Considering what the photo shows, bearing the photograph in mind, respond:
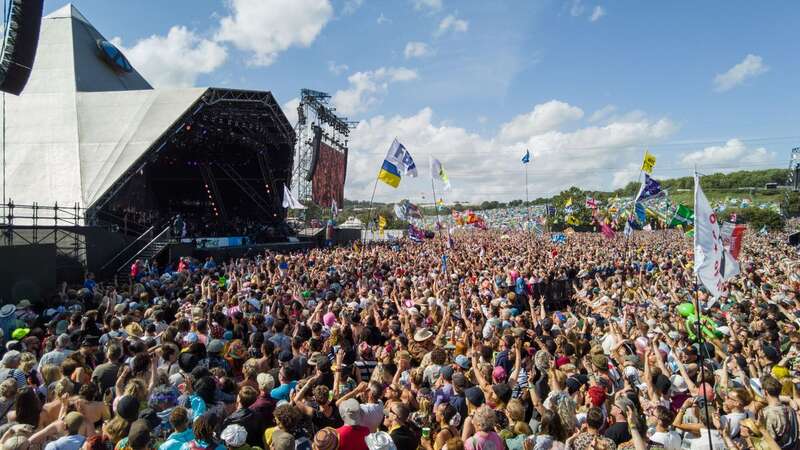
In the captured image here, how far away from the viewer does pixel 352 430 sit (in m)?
3.57

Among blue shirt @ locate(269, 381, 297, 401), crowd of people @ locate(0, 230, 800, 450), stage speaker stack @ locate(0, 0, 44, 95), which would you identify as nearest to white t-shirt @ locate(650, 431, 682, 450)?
crowd of people @ locate(0, 230, 800, 450)

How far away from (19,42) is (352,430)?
11.5 m

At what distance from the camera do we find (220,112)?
79.5ft

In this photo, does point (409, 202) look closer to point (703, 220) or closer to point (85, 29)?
point (85, 29)

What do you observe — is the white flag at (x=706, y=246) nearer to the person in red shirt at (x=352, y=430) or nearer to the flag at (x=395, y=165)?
the person in red shirt at (x=352, y=430)

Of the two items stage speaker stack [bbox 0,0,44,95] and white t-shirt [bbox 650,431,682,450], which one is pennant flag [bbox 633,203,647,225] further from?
stage speaker stack [bbox 0,0,44,95]

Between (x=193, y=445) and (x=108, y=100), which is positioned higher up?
(x=108, y=100)

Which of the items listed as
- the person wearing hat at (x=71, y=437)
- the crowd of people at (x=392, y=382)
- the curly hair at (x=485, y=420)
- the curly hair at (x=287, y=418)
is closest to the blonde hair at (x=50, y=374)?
the crowd of people at (x=392, y=382)

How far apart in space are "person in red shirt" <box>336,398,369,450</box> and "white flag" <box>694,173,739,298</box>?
3.32 m

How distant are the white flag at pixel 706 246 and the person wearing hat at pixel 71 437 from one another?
5276mm

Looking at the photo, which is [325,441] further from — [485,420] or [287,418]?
[485,420]

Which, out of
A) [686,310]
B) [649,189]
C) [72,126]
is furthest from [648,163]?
[72,126]

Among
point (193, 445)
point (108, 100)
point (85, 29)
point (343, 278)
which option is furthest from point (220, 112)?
point (193, 445)

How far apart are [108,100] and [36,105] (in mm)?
3033
